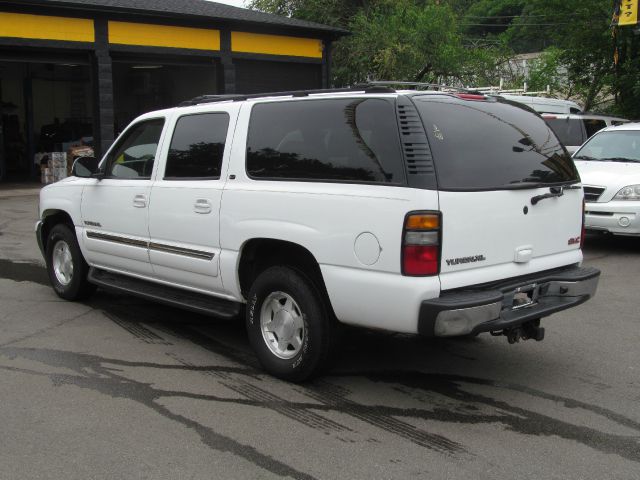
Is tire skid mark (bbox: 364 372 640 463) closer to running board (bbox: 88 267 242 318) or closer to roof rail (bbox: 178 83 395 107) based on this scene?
running board (bbox: 88 267 242 318)

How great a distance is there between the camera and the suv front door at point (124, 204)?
20.0 feet

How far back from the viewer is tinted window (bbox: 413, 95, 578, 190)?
14.4ft

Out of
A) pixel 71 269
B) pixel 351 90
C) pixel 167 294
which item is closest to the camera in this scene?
pixel 351 90

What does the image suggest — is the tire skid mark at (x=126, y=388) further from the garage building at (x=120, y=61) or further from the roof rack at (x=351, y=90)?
the garage building at (x=120, y=61)

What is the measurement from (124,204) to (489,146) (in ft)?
10.6

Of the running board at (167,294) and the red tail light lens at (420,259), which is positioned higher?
the red tail light lens at (420,259)

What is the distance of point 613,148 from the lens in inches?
444

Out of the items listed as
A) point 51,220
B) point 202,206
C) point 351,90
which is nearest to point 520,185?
point 351,90

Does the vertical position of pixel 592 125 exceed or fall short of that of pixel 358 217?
it exceeds it

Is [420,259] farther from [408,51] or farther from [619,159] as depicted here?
[408,51]

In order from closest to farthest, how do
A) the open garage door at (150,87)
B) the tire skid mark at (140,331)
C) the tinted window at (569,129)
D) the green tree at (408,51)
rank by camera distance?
1. the tire skid mark at (140,331)
2. the tinted window at (569,129)
3. the open garage door at (150,87)
4. the green tree at (408,51)

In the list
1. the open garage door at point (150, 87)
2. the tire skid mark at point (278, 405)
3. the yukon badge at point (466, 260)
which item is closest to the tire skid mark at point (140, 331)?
the tire skid mark at point (278, 405)

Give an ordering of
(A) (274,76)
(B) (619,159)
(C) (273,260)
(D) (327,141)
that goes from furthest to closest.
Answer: (A) (274,76)
(B) (619,159)
(C) (273,260)
(D) (327,141)

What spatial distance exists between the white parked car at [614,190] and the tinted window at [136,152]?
6.43 meters
